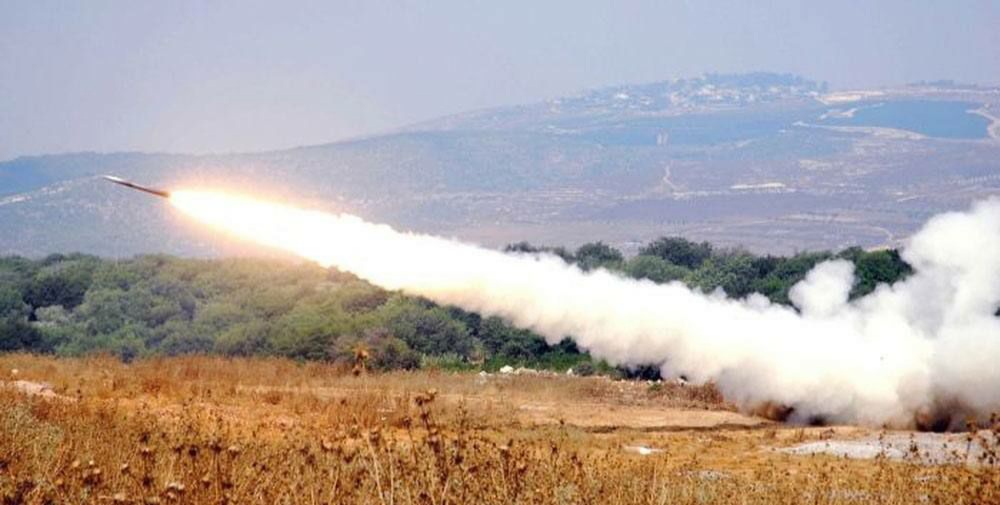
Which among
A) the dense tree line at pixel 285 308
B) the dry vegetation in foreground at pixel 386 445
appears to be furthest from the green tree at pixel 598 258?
the dry vegetation in foreground at pixel 386 445

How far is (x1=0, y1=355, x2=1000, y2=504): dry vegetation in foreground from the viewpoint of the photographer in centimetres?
929

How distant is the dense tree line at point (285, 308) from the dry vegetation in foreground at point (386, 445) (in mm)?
10705

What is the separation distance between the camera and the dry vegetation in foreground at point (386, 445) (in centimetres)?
929

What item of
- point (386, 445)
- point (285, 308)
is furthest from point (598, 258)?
point (386, 445)

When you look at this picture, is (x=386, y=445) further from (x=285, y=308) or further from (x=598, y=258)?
(x=598, y=258)

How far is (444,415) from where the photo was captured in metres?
25.8

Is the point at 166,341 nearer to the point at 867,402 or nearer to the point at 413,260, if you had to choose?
the point at 413,260

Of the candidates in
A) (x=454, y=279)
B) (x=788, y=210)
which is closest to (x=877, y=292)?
(x=454, y=279)

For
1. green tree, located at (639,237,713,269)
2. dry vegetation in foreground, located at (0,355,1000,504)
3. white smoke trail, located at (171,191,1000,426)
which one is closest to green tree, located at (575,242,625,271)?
green tree, located at (639,237,713,269)

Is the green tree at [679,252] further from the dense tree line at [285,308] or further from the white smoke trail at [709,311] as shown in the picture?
the white smoke trail at [709,311]

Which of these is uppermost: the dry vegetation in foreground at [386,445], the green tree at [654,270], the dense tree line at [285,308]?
the dry vegetation in foreground at [386,445]

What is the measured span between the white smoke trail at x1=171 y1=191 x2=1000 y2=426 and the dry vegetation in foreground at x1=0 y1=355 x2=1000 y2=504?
1.41m

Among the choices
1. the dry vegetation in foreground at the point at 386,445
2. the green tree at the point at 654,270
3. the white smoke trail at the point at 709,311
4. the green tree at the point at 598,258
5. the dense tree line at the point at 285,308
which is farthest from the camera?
the green tree at the point at 598,258

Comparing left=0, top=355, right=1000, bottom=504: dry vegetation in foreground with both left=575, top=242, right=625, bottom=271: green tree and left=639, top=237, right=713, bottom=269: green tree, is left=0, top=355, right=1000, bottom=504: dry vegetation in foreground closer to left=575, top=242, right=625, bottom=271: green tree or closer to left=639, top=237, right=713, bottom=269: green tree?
left=575, top=242, right=625, bottom=271: green tree
